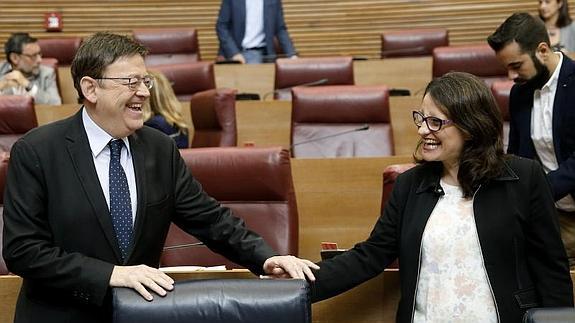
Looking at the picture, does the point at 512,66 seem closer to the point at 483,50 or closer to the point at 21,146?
the point at 21,146

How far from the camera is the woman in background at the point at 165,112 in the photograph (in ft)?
9.19

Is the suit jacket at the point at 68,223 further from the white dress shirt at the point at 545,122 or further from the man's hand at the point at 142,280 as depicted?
the white dress shirt at the point at 545,122

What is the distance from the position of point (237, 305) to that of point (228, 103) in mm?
2001

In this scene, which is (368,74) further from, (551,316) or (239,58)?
(551,316)

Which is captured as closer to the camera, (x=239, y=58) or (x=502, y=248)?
(x=502, y=248)

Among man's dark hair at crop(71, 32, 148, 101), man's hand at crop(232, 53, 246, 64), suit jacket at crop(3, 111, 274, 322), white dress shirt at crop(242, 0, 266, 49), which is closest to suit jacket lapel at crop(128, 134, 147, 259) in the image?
suit jacket at crop(3, 111, 274, 322)

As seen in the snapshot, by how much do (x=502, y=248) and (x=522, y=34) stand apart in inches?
27.6

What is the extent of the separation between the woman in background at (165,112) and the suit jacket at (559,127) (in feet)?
3.88

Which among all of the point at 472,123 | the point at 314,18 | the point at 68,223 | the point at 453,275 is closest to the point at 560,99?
the point at 472,123

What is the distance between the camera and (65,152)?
1.34 meters

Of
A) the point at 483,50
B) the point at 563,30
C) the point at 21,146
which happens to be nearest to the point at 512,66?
the point at 21,146

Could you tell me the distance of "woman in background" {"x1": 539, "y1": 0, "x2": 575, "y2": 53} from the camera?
3926 millimetres

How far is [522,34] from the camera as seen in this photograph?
1.91 meters

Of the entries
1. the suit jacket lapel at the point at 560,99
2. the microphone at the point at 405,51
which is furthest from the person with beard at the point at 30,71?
the suit jacket lapel at the point at 560,99
